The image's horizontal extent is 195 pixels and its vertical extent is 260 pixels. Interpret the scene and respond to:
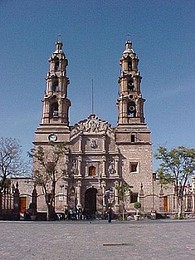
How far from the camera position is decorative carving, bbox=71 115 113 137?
48688 millimetres

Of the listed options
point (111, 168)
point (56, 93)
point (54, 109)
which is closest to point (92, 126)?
point (54, 109)

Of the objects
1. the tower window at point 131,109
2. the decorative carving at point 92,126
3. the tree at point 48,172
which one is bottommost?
the tree at point 48,172

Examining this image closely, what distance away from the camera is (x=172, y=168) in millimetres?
39031

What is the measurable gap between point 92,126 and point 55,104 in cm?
573

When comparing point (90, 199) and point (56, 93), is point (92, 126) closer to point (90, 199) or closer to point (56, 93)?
point (56, 93)

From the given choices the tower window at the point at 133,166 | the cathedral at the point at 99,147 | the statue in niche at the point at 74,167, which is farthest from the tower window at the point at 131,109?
the statue in niche at the point at 74,167

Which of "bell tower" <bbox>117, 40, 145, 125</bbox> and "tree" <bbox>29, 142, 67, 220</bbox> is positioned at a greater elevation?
"bell tower" <bbox>117, 40, 145, 125</bbox>

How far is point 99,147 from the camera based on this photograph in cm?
4844

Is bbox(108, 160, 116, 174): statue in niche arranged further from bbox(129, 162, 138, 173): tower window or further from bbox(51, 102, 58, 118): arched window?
bbox(51, 102, 58, 118): arched window

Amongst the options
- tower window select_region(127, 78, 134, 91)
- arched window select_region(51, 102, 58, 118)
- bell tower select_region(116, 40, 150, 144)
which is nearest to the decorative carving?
bell tower select_region(116, 40, 150, 144)

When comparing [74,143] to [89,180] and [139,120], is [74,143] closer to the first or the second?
[89,180]

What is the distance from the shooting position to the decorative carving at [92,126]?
4869cm

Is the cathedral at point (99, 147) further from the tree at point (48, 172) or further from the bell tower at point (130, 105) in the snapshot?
the tree at point (48, 172)

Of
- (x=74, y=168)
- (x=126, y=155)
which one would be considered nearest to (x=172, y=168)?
(x=126, y=155)
